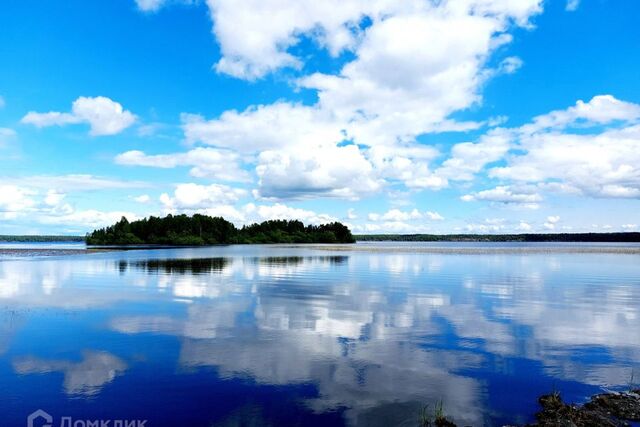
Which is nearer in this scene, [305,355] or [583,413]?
[583,413]

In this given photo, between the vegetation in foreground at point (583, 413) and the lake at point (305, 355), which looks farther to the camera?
the lake at point (305, 355)

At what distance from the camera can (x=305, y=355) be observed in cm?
1923

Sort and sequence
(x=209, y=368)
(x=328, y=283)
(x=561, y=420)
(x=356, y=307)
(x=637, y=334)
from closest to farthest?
(x=561, y=420)
(x=209, y=368)
(x=637, y=334)
(x=356, y=307)
(x=328, y=283)

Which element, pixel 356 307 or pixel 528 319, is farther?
pixel 356 307

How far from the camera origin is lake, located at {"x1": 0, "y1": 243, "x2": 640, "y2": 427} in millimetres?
13648

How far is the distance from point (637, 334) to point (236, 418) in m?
22.7

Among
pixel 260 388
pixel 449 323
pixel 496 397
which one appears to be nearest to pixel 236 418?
pixel 260 388

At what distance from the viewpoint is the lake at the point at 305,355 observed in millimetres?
13648

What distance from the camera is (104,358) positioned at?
18.6 meters

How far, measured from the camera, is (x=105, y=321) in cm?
2627

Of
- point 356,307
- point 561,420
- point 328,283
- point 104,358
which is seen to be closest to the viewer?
point 561,420

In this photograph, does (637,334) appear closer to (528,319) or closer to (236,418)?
(528,319)

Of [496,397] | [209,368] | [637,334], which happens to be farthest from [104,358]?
[637,334]

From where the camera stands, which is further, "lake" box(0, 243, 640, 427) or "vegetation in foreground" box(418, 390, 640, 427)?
"lake" box(0, 243, 640, 427)
